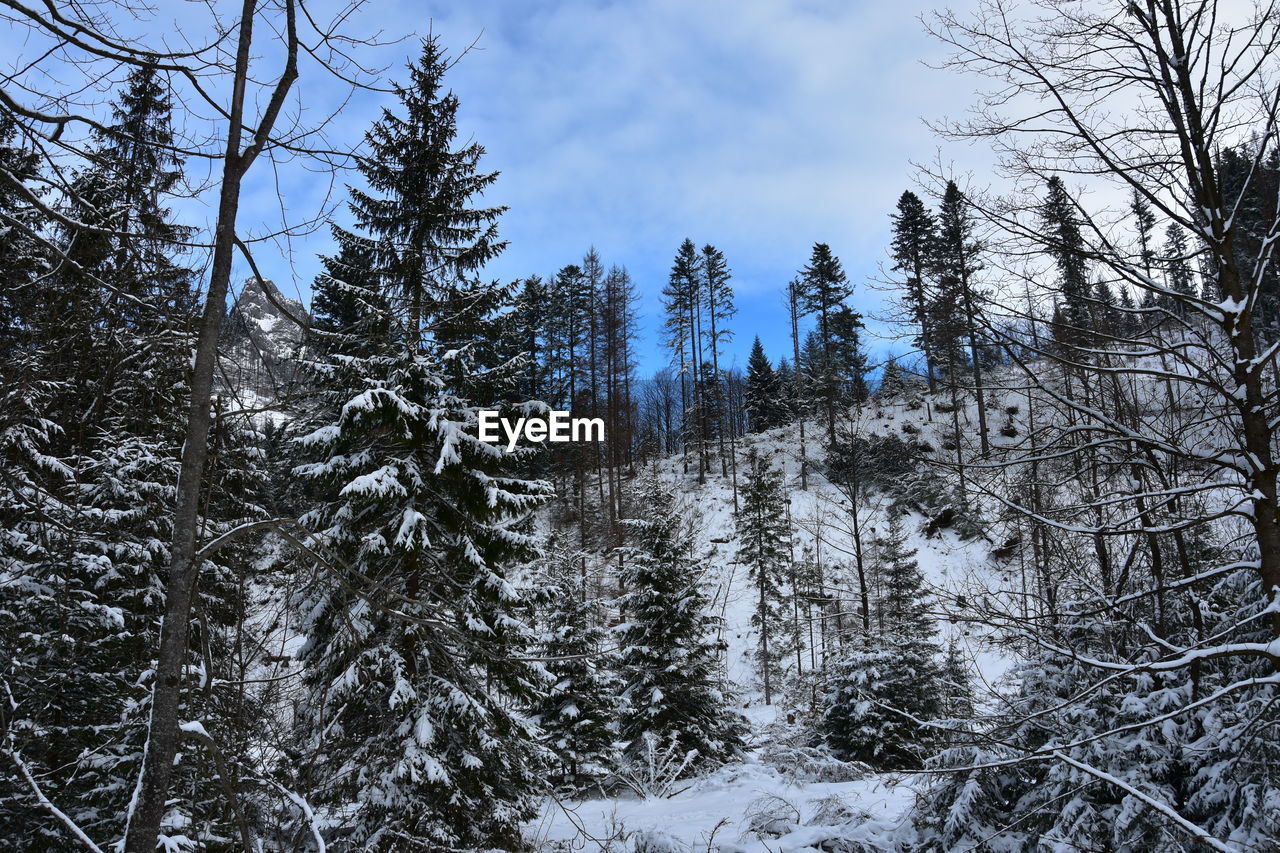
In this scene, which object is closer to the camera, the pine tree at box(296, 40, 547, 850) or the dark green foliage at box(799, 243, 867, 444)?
the pine tree at box(296, 40, 547, 850)

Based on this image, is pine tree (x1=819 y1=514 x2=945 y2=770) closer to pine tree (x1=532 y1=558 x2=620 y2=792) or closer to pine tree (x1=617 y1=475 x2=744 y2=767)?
pine tree (x1=617 y1=475 x2=744 y2=767)

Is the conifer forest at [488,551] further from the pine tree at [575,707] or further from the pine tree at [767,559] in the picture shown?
the pine tree at [767,559]

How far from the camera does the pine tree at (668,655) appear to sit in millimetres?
13758

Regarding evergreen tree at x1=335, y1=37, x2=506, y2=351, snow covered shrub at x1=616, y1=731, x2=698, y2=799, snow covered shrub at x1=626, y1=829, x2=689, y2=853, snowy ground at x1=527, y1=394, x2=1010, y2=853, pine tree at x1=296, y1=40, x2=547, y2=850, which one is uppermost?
evergreen tree at x1=335, y1=37, x2=506, y2=351

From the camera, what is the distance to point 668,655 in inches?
570

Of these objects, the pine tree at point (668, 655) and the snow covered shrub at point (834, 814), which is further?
the pine tree at point (668, 655)

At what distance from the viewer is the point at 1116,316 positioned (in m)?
5.67

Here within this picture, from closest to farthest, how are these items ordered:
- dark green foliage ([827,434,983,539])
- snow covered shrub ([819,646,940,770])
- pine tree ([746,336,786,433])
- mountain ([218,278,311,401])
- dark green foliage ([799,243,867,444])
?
mountain ([218,278,311,401])
snow covered shrub ([819,646,940,770])
dark green foliage ([827,434,983,539])
dark green foliage ([799,243,867,444])
pine tree ([746,336,786,433])

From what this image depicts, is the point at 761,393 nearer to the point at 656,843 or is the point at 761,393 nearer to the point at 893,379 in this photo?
the point at 893,379

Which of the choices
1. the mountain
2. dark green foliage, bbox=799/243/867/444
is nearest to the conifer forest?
the mountain

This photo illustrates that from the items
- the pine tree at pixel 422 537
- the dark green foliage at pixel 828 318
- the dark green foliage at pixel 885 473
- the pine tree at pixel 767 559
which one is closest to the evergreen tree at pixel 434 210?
the pine tree at pixel 422 537

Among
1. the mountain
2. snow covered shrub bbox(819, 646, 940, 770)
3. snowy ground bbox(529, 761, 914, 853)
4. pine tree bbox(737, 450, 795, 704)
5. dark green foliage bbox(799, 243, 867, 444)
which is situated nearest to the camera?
the mountain

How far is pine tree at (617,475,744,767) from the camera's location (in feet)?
45.1

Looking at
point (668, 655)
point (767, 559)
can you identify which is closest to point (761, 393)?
point (767, 559)
